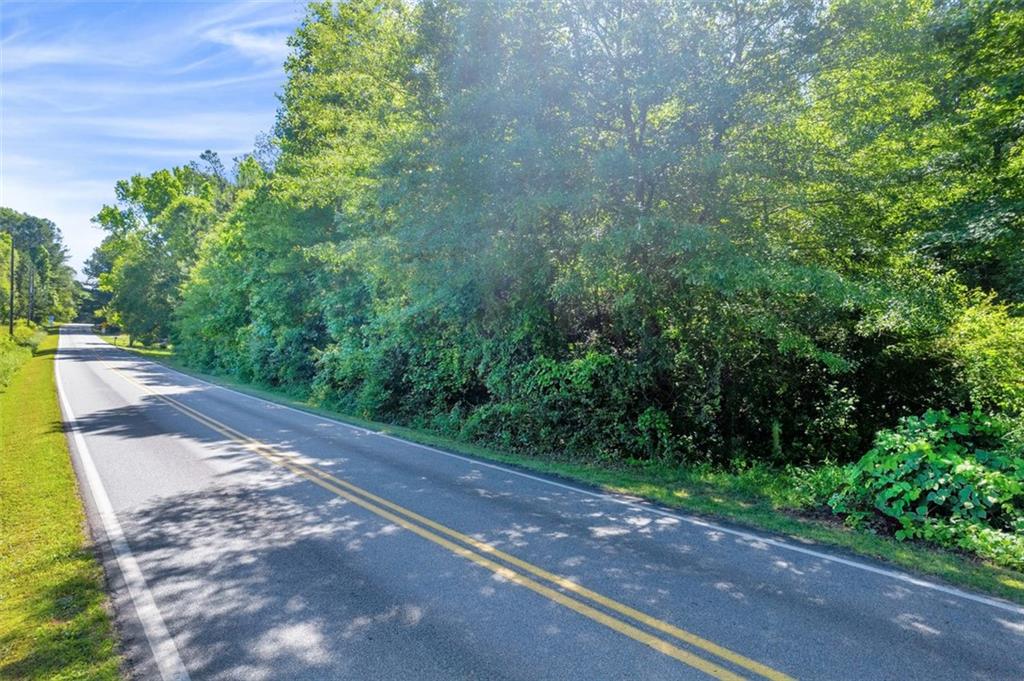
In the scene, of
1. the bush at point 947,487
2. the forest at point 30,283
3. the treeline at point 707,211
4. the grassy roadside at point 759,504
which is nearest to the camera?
the grassy roadside at point 759,504

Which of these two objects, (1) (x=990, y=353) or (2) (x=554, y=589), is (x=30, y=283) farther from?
(1) (x=990, y=353)

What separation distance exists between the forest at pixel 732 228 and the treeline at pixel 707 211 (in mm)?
48

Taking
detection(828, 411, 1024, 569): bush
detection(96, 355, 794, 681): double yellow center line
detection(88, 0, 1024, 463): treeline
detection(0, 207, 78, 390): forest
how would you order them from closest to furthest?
1. detection(96, 355, 794, 681): double yellow center line
2. detection(828, 411, 1024, 569): bush
3. detection(88, 0, 1024, 463): treeline
4. detection(0, 207, 78, 390): forest

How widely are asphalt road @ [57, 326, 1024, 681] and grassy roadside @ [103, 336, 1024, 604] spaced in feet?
1.18

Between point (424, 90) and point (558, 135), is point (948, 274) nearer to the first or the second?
point (558, 135)

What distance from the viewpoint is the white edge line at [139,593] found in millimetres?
3959

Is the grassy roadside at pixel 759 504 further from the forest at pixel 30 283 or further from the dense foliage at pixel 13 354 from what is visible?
the forest at pixel 30 283

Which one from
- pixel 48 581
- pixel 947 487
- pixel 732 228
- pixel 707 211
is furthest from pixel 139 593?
pixel 732 228

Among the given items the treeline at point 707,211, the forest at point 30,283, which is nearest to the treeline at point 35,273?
the forest at point 30,283

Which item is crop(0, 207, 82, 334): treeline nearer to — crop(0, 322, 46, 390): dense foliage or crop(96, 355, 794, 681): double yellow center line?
crop(0, 322, 46, 390): dense foliage

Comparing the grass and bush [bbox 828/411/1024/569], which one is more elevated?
bush [bbox 828/411/1024/569]

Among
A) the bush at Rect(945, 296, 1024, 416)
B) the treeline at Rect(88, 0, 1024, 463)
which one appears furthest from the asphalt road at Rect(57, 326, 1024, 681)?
the bush at Rect(945, 296, 1024, 416)

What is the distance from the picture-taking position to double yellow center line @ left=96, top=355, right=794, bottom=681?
3.81m

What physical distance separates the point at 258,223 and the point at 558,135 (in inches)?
780
